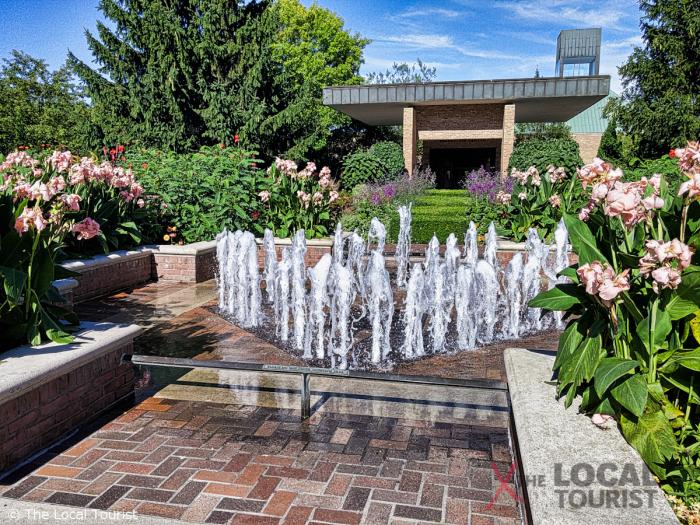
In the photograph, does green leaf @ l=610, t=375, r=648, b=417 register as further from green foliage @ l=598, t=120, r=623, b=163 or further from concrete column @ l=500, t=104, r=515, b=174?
green foliage @ l=598, t=120, r=623, b=163

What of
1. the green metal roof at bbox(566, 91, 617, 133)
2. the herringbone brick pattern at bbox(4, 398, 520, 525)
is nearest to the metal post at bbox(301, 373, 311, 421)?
the herringbone brick pattern at bbox(4, 398, 520, 525)

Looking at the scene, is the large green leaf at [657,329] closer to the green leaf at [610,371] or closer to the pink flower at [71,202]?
the green leaf at [610,371]

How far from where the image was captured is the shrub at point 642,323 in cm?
262

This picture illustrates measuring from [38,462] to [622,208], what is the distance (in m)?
3.52

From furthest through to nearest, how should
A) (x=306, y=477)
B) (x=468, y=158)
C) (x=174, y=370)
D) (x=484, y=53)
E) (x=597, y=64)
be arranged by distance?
(x=484, y=53), (x=597, y=64), (x=468, y=158), (x=174, y=370), (x=306, y=477)

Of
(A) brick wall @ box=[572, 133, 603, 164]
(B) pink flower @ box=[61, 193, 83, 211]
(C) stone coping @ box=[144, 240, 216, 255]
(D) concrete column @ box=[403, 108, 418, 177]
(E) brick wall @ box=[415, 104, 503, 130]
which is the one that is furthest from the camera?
(A) brick wall @ box=[572, 133, 603, 164]

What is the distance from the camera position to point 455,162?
31.8 meters

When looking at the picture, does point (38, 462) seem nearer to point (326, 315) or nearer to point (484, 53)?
point (326, 315)

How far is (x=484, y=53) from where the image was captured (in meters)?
101

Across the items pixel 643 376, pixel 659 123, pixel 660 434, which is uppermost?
pixel 659 123

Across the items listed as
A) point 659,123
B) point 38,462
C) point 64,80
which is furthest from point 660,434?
point 64,80

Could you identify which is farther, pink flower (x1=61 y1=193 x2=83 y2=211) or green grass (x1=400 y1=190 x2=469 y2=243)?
green grass (x1=400 y1=190 x2=469 y2=243)

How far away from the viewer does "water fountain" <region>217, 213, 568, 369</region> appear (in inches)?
244

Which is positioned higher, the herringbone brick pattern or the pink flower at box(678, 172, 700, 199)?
the pink flower at box(678, 172, 700, 199)
